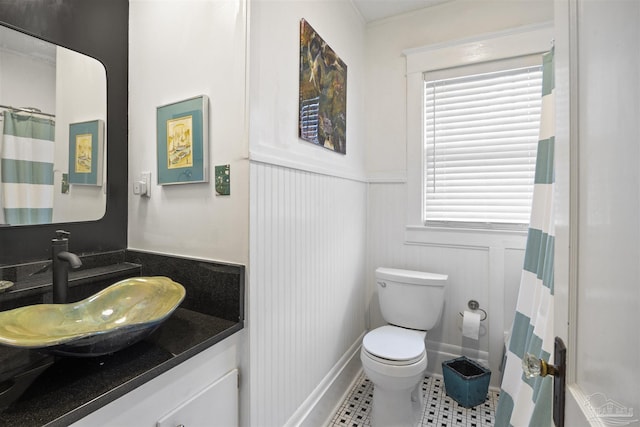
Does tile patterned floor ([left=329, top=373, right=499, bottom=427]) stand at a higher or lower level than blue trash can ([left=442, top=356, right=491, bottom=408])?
lower

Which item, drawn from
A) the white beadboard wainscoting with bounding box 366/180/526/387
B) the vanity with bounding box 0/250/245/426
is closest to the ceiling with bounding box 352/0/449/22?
the white beadboard wainscoting with bounding box 366/180/526/387

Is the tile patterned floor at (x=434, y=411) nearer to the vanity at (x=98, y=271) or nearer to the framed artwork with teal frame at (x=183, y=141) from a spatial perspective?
the vanity at (x=98, y=271)

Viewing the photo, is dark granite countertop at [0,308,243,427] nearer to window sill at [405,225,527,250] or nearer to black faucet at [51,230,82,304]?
black faucet at [51,230,82,304]

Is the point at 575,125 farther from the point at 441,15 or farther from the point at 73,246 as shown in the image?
the point at 441,15

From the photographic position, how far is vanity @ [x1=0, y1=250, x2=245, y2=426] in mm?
702

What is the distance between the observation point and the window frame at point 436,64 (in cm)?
191

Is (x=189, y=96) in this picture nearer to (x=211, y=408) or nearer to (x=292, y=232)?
(x=292, y=232)

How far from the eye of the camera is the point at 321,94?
172 centimetres

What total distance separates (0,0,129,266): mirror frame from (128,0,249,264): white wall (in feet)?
0.14

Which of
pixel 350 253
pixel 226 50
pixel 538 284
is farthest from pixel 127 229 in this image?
pixel 538 284

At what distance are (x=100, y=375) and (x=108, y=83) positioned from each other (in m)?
1.30

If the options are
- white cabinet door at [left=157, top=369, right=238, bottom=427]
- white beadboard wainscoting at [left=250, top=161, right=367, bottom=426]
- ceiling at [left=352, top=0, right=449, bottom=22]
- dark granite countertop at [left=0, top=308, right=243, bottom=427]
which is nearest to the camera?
dark granite countertop at [left=0, top=308, right=243, bottom=427]

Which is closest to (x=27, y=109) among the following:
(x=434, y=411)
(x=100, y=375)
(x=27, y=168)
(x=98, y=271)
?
(x=27, y=168)

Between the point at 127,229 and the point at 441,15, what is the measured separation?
8.15ft
